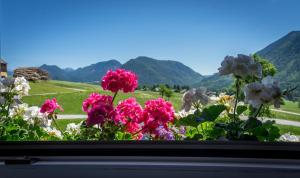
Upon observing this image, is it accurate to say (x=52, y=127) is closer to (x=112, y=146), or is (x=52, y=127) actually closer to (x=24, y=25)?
(x=24, y=25)

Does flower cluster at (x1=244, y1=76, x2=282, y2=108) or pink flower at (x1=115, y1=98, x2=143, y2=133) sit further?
pink flower at (x1=115, y1=98, x2=143, y2=133)

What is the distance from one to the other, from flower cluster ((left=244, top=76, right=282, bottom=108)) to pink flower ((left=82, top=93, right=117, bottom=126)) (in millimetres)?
496

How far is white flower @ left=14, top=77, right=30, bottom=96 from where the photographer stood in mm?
1496

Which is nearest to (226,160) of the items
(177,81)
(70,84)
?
(177,81)

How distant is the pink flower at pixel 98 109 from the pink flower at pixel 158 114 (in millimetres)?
125

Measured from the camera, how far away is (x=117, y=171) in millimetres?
1056

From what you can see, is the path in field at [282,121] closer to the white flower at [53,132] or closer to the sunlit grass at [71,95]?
the sunlit grass at [71,95]

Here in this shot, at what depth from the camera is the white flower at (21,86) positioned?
1496 mm

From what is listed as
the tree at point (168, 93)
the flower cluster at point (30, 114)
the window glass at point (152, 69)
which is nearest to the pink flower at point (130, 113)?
the window glass at point (152, 69)

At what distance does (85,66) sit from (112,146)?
39 cm

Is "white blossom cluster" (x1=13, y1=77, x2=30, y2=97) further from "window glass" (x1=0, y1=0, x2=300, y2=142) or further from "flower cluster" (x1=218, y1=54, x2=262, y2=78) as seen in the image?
"flower cluster" (x1=218, y1=54, x2=262, y2=78)

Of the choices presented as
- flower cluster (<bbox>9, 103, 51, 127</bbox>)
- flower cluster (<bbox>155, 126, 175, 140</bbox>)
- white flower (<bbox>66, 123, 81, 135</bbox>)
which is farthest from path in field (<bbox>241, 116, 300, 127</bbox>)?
flower cluster (<bbox>9, 103, 51, 127</bbox>)

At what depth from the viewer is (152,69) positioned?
1.37 meters

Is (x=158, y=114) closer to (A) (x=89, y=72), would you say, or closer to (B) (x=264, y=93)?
(A) (x=89, y=72)
